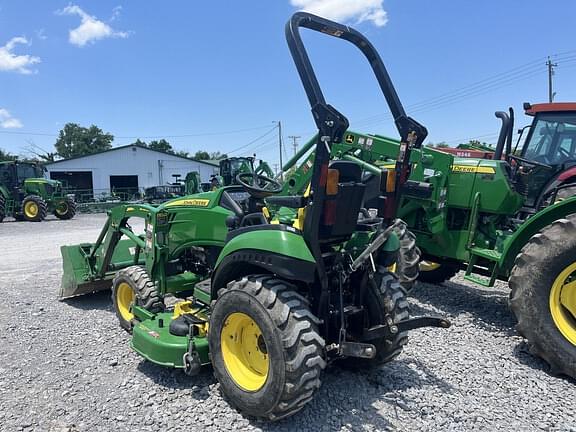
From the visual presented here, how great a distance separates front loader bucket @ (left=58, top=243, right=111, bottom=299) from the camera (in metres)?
5.81

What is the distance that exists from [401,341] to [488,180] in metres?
3.06

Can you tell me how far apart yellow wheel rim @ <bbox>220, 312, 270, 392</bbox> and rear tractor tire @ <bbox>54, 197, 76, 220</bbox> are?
1927cm

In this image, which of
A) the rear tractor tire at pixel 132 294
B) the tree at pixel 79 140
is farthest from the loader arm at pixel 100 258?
the tree at pixel 79 140

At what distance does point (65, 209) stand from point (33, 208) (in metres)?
1.53

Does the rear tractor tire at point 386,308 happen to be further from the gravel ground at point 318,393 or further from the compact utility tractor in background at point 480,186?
the compact utility tractor in background at point 480,186

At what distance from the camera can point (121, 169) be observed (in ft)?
120

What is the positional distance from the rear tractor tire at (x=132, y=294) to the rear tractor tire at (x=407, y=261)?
8.88 ft

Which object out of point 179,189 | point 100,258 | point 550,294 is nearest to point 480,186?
point 550,294

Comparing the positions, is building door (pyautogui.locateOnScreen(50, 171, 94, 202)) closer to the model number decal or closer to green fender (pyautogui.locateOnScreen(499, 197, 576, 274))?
the model number decal

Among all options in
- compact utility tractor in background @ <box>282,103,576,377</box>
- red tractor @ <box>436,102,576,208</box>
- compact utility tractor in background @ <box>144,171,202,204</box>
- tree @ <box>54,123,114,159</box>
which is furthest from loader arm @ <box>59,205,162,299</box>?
tree @ <box>54,123,114,159</box>

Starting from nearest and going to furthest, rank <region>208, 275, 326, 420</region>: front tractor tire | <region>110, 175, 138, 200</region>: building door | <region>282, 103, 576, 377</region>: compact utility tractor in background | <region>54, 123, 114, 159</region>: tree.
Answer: <region>208, 275, 326, 420</region>: front tractor tire
<region>282, 103, 576, 377</region>: compact utility tractor in background
<region>110, 175, 138, 200</region>: building door
<region>54, 123, 114, 159</region>: tree

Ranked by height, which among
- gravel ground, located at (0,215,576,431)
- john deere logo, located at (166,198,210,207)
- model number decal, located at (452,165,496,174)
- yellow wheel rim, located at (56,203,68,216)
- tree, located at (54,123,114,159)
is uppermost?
tree, located at (54,123,114,159)

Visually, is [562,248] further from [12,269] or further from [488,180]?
[12,269]

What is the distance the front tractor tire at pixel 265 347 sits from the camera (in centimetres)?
278
